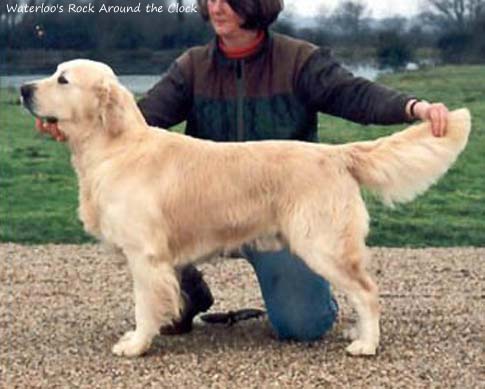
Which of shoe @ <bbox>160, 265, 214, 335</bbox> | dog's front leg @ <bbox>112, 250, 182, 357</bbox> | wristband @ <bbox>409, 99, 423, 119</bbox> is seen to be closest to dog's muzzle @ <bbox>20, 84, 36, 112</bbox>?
dog's front leg @ <bbox>112, 250, 182, 357</bbox>

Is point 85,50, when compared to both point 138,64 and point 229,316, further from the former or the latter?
point 229,316

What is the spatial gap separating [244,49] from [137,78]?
9647mm

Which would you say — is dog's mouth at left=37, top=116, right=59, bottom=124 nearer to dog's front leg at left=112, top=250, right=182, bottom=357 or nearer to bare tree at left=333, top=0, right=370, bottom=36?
dog's front leg at left=112, top=250, right=182, bottom=357

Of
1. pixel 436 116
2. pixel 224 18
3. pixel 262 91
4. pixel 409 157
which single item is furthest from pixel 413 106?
pixel 224 18

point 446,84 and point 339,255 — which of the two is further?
point 446,84

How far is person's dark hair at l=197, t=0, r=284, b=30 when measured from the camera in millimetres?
6281

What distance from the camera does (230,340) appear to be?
630 cm

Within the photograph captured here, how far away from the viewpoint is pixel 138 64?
16.2m

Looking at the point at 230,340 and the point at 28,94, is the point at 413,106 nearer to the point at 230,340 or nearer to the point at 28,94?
the point at 230,340

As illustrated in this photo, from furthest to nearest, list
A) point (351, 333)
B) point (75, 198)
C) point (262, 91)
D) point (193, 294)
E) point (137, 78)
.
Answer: point (137, 78)
point (75, 198)
point (193, 294)
point (262, 91)
point (351, 333)

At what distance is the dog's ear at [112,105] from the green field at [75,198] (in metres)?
1.02

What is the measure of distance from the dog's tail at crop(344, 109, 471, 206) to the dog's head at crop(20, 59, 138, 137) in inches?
48.0

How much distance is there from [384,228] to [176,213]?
5340 millimetres

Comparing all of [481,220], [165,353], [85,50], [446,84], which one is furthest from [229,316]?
[446,84]
